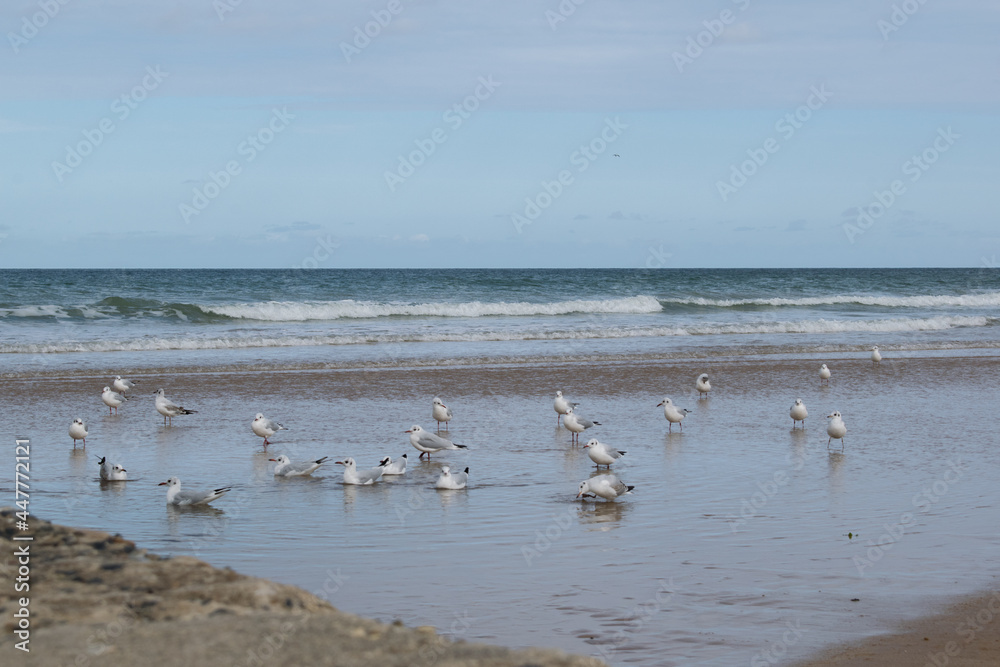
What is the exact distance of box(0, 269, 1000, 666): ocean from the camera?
6.46 metres

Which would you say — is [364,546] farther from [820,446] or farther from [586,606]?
[820,446]

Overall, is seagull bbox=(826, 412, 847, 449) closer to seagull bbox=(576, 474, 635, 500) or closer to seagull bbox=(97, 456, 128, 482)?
seagull bbox=(576, 474, 635, 500)

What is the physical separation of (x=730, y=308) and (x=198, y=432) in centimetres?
3427

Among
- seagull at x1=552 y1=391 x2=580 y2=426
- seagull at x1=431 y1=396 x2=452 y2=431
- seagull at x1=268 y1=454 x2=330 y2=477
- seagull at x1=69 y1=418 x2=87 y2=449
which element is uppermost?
seagull at x1=552 y1=391 x2=580 y2=426

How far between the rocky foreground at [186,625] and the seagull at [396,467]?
5843 millimetres

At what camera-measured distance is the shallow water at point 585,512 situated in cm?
631

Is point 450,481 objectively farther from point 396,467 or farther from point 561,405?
point 561,405

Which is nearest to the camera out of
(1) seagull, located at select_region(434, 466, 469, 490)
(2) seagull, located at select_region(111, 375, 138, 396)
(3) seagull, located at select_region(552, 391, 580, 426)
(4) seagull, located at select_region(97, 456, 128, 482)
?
(1) seagull, located at select_region(434, 466, 469, 490)

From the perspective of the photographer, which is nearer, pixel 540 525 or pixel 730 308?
pixel 540 525

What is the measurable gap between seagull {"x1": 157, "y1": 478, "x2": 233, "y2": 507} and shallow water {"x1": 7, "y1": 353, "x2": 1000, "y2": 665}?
125 mm

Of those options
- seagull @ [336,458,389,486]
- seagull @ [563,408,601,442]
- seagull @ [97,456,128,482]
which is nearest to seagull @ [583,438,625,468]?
seagull @ [563,408,601,442]

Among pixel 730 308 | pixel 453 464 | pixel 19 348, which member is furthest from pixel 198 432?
pixel 730 308

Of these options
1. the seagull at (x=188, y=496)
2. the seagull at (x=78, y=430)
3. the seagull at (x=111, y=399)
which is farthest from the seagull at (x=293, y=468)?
the seagull at (x=111, y=399)

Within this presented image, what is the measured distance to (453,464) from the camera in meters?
11.6
